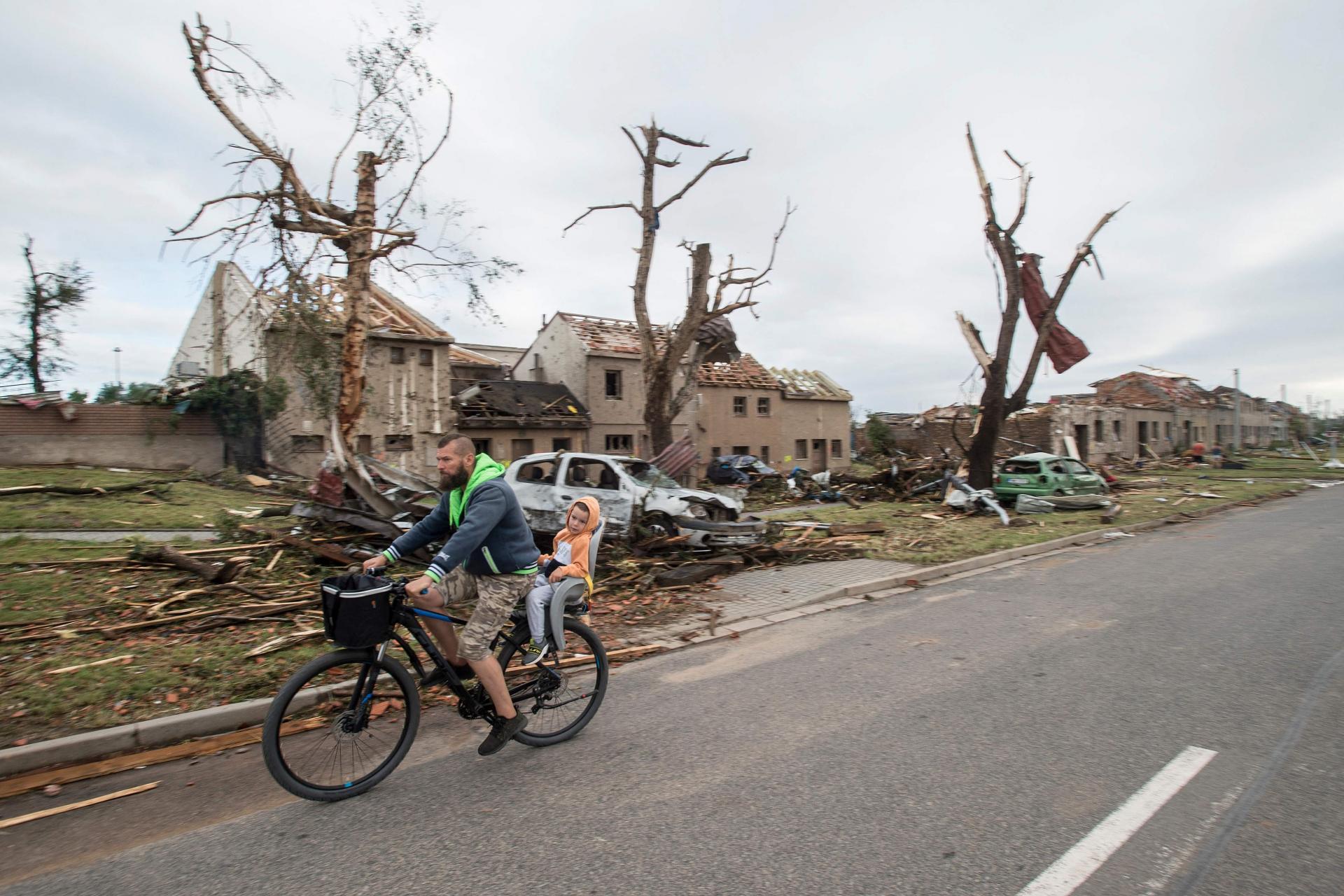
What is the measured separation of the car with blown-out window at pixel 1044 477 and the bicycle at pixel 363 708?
17565 mm

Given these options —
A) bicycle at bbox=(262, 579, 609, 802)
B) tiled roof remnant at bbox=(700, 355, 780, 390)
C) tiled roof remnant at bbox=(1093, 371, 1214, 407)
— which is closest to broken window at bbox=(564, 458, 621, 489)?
bicycle at bbox=(262, 579, 609, 802)

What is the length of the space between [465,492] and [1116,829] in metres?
3.51

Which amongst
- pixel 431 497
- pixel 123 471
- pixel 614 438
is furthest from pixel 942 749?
pixel 614 438

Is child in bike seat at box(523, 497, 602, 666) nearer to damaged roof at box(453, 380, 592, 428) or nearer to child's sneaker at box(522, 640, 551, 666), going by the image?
child's sneaker at box(522, 640, 551, 666)

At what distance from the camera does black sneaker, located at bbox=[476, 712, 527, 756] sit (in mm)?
3973

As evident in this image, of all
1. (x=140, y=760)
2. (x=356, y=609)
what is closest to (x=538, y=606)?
(x=356, y=609)

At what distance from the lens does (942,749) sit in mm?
4055

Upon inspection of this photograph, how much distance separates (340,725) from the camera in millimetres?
3689

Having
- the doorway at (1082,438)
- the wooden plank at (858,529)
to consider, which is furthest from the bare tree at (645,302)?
the doorway at (1082,438)

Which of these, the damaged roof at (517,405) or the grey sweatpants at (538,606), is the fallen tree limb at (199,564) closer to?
the grey sweatpants at (538,606)

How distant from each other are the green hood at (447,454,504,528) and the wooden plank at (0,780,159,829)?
2.08 m

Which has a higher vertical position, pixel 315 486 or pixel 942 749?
pixel 315 486

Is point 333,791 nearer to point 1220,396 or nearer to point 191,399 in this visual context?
point 191,399

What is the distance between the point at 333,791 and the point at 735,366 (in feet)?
117
